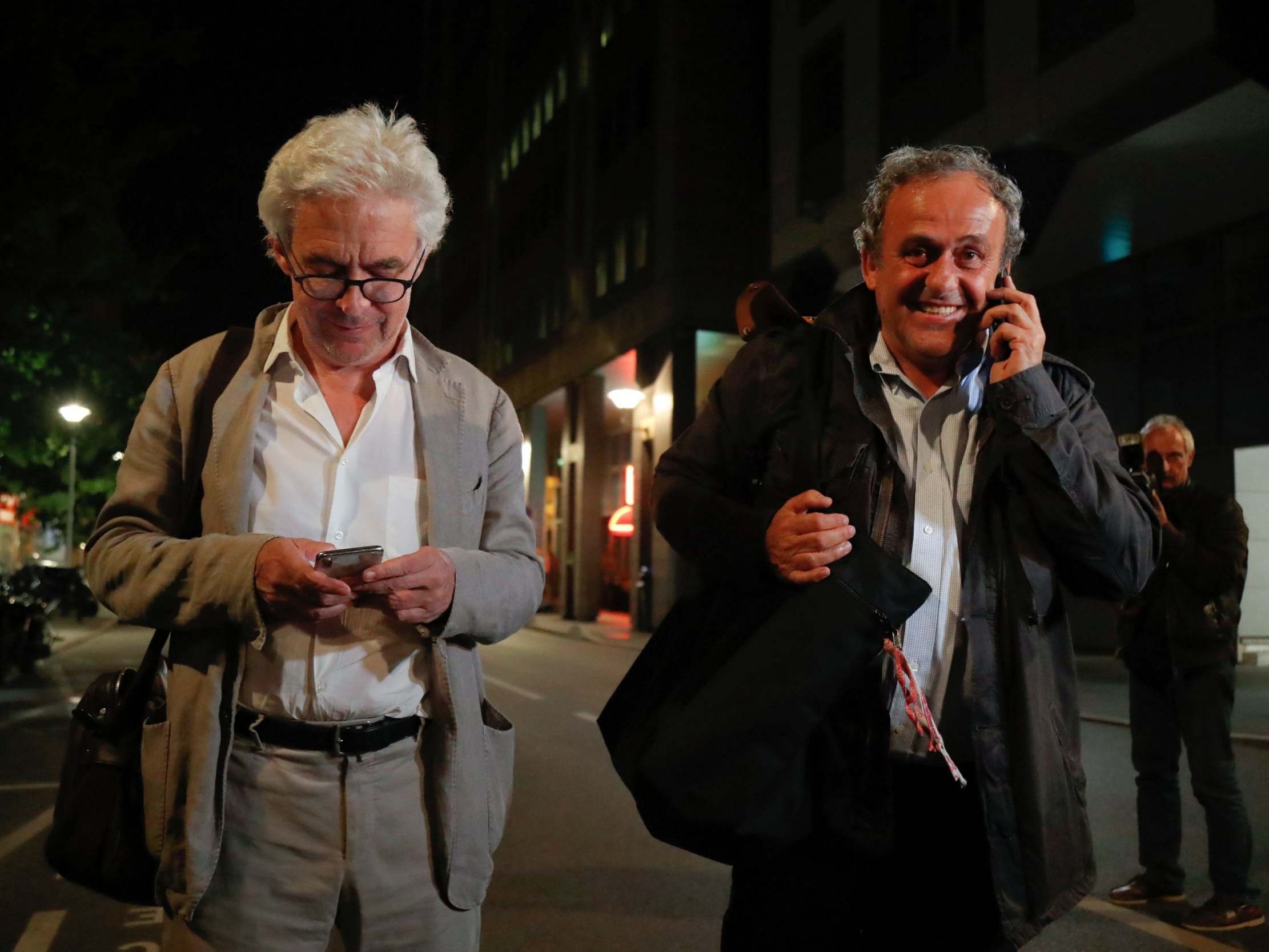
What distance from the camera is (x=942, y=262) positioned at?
2.32m

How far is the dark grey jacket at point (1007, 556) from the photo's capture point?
2.07m

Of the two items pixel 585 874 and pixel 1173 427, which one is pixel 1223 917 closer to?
pixel 1173 427

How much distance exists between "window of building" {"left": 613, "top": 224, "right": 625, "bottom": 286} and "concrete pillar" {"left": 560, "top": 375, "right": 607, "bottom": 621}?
3161 mm

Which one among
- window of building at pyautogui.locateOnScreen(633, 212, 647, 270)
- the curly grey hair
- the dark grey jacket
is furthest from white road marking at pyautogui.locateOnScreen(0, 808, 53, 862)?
window of building at pyautogui.locateOnScreen(633, 212, 647, 270)

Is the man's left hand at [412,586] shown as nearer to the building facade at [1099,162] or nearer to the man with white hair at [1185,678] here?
the man with white hair at [1185,678]

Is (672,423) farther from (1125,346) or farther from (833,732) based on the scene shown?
(833,732)

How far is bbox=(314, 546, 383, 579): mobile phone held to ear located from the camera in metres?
1.88

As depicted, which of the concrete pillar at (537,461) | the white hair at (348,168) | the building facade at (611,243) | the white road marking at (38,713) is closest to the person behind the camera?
the white hair at (348,168)

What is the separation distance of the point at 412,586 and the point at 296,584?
7.6 inches

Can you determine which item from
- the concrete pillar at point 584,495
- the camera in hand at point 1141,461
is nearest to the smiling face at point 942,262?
the camera in hand at point 1141,461

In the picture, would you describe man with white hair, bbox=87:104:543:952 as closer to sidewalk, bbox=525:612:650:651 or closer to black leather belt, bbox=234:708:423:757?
black leather belt, bbox=234:708:423:757

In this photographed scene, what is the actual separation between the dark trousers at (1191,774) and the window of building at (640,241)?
23015mm

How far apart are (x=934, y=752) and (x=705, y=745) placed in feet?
1.66

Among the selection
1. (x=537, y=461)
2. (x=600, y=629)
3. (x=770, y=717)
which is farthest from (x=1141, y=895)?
(x=537, y=461)
